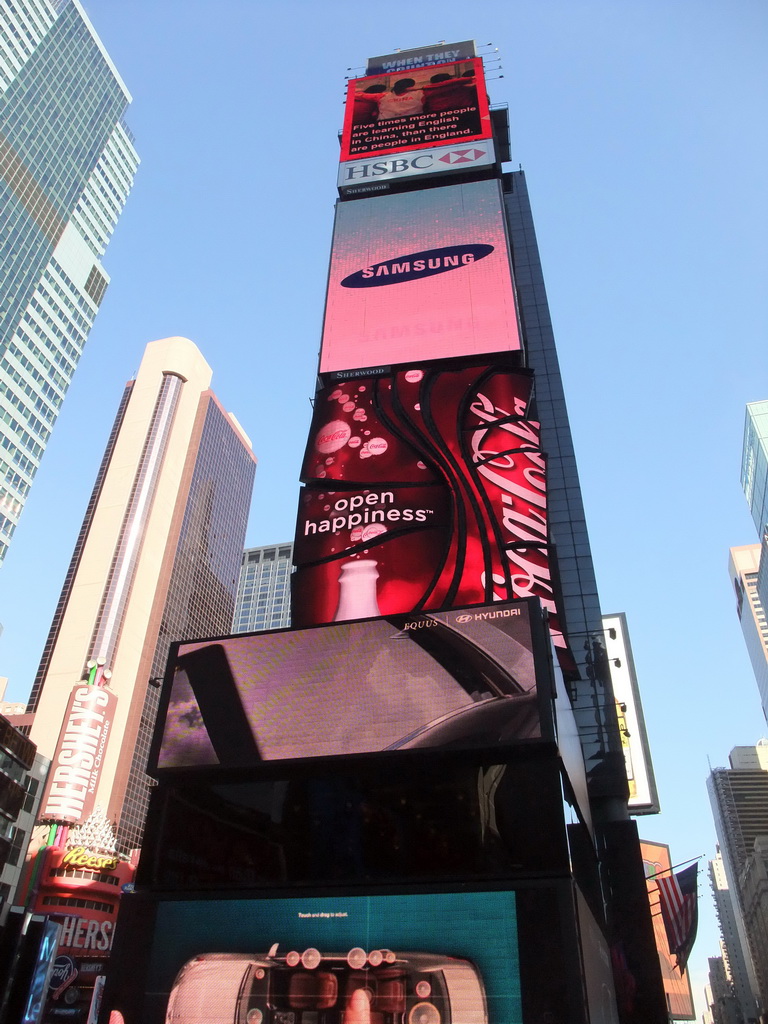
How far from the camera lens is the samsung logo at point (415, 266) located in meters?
37.2

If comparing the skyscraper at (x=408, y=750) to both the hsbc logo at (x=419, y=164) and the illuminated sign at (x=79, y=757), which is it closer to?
the hsbc logo at (x=419, y=164)

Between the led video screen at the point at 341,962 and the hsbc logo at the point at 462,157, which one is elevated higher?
the hsbc logo at the point at 462,157

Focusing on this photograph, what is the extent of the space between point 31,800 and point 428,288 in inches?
1551

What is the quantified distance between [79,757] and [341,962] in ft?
190

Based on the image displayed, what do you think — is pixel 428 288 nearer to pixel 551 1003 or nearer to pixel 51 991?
pixel 551 1003

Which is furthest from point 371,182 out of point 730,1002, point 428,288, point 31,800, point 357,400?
point 730,1002

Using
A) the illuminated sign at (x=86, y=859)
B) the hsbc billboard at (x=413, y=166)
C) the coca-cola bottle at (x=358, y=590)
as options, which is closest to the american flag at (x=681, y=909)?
the coca-cola bottle at (x=358, y=590)

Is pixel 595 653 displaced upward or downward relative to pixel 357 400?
downward

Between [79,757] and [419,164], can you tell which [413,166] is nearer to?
[419,164]

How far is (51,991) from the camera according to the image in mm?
48812

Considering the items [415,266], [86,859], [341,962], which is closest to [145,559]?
[86,859]

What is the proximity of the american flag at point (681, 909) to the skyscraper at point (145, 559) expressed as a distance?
5924 centimetres

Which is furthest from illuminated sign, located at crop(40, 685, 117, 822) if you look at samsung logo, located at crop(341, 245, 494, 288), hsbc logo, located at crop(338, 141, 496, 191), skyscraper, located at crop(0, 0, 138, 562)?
hsbc logo, located at crop(338, 141, 496, 191)

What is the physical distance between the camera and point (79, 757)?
221ft
